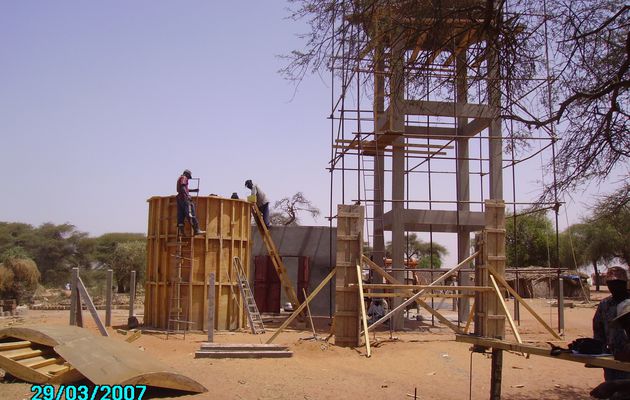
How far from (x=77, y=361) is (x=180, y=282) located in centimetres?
944

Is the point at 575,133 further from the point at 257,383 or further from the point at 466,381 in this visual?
the point at 257,383

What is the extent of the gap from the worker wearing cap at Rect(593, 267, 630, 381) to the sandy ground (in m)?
1.89

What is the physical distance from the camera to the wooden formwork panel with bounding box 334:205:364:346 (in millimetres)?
14219

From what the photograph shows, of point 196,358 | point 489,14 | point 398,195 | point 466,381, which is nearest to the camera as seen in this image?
point 489,14

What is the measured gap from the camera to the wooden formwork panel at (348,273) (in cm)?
1422

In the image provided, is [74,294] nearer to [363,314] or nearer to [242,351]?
[242,351]

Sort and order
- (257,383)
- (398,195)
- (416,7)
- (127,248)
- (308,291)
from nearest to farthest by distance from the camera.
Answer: (416,7) → (257,383) → (398,195) → (308,291) → (127,248)

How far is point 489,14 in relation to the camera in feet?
28.0

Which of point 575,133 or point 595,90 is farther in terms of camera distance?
point 575,133

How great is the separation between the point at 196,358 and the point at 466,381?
527 cm

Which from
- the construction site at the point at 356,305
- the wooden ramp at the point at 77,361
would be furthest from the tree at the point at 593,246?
the wooden ramp at the point at 77,361

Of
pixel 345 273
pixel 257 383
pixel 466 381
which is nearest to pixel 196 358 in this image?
pixel 257 383

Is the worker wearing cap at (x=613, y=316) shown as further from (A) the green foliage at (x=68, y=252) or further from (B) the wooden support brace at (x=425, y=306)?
(A) the green foliage at (x=68, y=252)

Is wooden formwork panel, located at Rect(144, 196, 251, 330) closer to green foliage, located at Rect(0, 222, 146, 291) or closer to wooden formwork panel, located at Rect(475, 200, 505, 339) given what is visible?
wooden formwork panel, located at Rect(475, 200, 505, 339)
